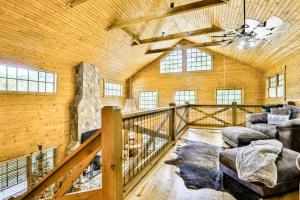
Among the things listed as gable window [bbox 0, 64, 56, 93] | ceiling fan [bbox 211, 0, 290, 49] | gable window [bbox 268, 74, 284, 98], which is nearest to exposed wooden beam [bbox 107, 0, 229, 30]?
ceiling fan [bbox 211, 0, 290, 49]

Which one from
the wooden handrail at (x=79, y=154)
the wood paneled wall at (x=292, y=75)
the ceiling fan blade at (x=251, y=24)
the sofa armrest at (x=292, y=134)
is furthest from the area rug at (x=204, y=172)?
the wood paneled wall at (x=292, y=75)

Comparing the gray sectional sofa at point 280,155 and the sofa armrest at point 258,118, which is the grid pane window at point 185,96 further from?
the gray sectional sofa at point 280,155

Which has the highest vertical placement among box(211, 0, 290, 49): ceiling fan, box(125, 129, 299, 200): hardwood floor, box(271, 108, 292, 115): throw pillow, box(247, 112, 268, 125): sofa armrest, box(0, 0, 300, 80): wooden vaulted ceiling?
box(0, 0, 300, 80): wooden vaulted ceiling

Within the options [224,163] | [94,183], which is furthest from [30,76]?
[224,163]

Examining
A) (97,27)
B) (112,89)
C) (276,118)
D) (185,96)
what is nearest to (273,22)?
(276,118)

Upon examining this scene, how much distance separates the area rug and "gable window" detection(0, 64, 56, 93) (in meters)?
4.39

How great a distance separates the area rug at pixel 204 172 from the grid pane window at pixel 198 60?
225 inches

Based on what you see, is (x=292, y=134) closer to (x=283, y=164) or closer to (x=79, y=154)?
(x=283, y=164)

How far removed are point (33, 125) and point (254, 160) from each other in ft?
17.8

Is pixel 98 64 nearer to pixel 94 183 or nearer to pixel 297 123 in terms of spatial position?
pixel 94 183

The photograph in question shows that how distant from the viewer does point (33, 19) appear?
392cm

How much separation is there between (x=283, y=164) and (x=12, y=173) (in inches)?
242

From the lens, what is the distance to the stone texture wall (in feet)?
20.5

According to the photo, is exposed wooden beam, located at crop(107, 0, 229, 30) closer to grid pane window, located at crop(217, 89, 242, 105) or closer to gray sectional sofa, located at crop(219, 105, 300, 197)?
gray sectional sofa, located at crop(219, 105, 300, 197)
